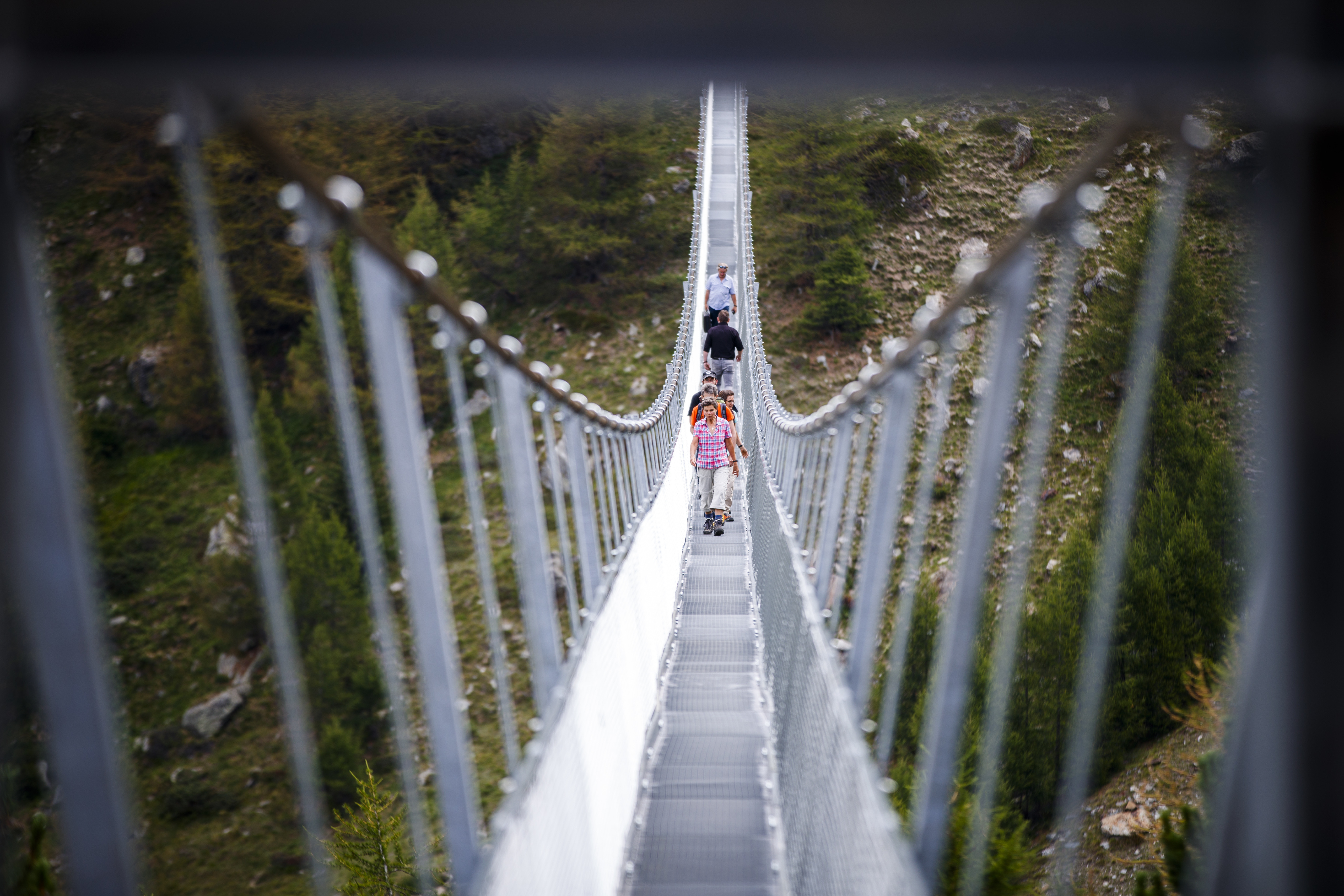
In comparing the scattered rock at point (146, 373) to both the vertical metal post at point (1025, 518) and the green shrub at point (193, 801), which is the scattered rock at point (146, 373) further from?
the vertical metal post at point (1025, 518)

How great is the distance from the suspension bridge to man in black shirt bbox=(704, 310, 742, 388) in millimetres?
4178

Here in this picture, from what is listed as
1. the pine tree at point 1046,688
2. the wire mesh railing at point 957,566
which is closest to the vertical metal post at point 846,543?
the wire mesh railing at point 957,566

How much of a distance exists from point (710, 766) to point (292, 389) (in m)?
22.2

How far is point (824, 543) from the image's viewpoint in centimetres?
260

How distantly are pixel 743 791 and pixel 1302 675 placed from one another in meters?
2.26

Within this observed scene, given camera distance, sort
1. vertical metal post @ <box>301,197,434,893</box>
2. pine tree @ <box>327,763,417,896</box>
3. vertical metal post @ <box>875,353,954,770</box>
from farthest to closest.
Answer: pine tree @ <box>327,763,417,896</box>
vertical metal post @ <box>875,353,954,770</box>
vertical metal post @ <box>301,197,434,893</box>

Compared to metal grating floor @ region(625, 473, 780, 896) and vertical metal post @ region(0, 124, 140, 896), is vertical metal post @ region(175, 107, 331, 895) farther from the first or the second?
metal grating floor @ region(625, 473, 780, 896)

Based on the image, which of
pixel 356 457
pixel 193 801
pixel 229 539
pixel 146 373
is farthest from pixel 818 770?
pixel 146 373

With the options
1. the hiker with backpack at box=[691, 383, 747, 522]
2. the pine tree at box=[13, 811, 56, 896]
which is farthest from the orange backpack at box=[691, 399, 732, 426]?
the pine tree at box=[13, 811, 56, 896]

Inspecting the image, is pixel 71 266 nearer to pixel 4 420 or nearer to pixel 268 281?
pixel 268 281

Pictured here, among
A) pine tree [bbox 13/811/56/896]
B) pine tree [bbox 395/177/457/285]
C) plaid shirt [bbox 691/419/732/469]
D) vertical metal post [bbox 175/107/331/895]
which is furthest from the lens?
pine tree [bbox 395/177/457/285]

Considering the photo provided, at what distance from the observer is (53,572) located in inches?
40.6

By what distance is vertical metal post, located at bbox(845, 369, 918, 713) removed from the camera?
169 centimetres

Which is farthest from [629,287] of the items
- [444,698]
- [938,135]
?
[444,698]
